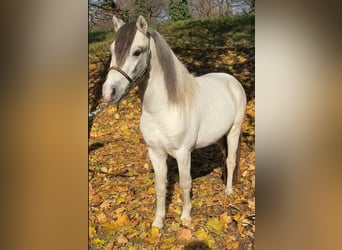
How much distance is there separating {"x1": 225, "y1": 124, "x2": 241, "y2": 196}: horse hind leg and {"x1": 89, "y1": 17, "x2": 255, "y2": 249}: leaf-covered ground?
2 cm

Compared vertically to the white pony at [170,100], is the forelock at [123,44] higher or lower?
higher

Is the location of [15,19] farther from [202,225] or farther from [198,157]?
[202,225]

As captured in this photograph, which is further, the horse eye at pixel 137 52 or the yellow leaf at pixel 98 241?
the yellow leaf at pixel 98 241

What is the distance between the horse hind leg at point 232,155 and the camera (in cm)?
152

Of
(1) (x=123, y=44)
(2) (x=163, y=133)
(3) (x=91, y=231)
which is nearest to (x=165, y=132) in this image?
(2) (x=163, y=133)

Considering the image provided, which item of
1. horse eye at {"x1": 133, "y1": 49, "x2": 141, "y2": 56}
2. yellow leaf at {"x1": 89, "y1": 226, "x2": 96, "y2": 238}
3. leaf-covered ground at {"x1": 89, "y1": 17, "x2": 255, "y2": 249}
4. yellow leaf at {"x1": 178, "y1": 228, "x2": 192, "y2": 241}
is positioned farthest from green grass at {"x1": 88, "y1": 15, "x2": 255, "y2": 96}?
yellow leaf at {"x1": 89, "y1": 226, "x2": 96, "y2": 238}

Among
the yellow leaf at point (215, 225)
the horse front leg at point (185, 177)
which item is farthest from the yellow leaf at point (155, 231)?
the yellow leaf at point (215, 225)

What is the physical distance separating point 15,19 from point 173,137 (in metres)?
0.91

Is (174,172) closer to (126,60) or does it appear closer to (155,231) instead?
(155,231)

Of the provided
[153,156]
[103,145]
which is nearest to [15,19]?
[103,145]

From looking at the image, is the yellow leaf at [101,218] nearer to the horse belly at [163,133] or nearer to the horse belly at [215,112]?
the horse belly at [163,133]

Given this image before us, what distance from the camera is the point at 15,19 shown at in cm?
165

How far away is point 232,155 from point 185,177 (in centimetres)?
23

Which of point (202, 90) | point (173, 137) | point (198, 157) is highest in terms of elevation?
point (202, 90)
